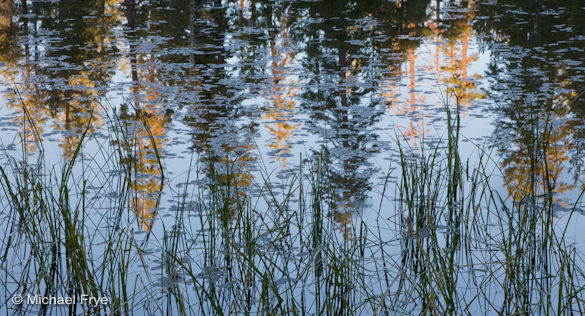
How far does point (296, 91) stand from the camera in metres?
8.73

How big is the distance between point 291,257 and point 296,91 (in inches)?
188

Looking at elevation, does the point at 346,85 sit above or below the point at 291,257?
above

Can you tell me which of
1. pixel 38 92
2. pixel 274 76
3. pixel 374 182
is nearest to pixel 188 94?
pixel 274 76

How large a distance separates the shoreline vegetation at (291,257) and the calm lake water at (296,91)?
9.6 inches

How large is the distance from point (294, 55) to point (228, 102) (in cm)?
267

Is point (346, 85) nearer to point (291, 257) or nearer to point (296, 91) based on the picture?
point (296, 91)

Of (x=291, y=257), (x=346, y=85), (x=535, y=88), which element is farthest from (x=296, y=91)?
(x=291, y=257)

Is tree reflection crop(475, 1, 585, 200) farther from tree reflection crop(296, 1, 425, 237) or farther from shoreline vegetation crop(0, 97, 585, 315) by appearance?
tree reflection crop(296, 1, 425, 237)

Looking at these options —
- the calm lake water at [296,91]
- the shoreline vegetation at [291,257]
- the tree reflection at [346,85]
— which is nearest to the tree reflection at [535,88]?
the calm lake water at [296,91]

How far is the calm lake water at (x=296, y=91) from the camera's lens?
19.1 ft

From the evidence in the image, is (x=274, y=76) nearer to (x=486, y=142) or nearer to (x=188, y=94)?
(x=188, y=94)

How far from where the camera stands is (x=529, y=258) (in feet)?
12.7

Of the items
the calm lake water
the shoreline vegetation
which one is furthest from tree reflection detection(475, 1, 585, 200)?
the shoreline vegetation

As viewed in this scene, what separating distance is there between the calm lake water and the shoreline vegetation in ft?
0.80
